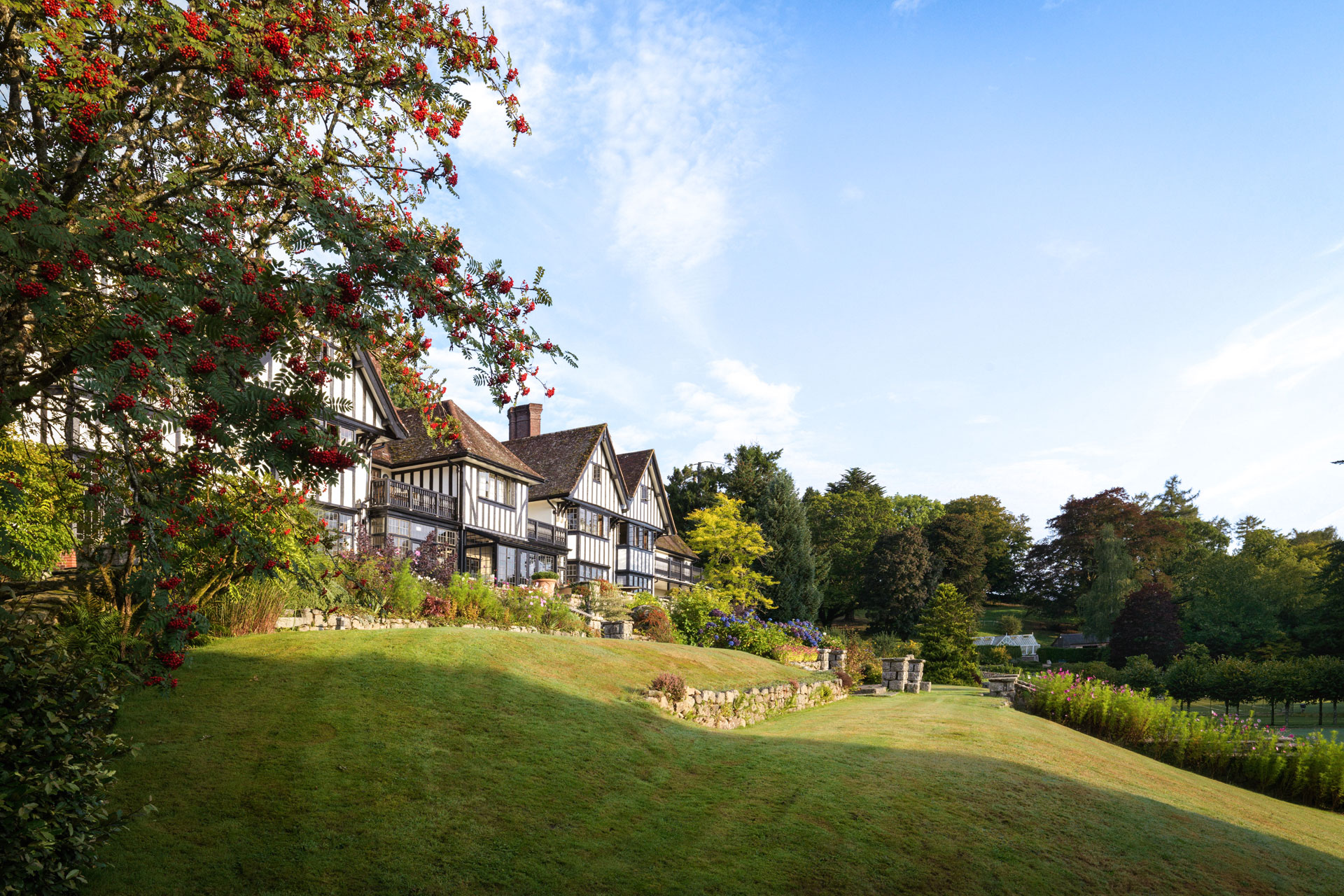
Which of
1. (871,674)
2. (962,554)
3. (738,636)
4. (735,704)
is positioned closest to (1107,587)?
(962,554)

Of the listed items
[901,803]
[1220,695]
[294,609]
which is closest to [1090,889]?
[901,803]

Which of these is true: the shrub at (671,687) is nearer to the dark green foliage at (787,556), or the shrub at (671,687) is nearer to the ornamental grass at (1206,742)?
the ornamental grass at (1206,742)

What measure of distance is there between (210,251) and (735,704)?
421 inches

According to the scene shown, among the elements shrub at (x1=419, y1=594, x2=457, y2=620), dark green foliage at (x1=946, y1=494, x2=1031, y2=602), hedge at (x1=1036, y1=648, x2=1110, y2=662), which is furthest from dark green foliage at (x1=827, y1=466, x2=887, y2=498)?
shrub at (x1=419, y1=594, x2=457, y2=620)

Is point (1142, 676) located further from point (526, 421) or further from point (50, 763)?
point (50, 763)

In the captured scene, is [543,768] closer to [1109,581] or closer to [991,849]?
[991,849]

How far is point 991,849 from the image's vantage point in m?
6.78

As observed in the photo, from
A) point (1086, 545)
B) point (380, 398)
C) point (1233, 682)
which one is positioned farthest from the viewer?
point (1086, 545)

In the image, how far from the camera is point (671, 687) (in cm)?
1164

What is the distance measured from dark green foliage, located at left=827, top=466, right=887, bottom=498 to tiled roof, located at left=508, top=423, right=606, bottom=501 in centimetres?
3530

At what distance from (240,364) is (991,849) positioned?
6.95 meters

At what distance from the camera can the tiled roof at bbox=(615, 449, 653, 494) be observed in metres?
41.0

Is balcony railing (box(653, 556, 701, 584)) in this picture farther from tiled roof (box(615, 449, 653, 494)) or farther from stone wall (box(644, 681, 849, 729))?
stone wall (box(644, 681, 849, 729))

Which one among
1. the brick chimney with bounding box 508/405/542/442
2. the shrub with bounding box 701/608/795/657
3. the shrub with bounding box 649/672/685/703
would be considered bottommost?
the shrub with bounding box 701/608/795/657
